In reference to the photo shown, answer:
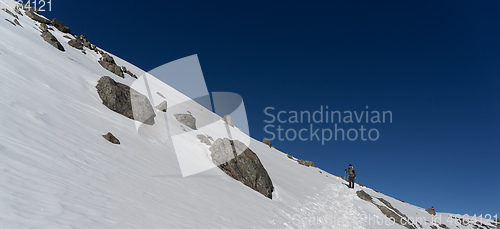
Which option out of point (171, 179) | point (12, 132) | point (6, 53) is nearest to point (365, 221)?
point (171, 179)

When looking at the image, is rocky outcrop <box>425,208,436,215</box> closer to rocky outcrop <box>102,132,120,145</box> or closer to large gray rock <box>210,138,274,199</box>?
large gray rock <box>210,138,274,199</box>

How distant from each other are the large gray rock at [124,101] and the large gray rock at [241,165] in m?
5.17

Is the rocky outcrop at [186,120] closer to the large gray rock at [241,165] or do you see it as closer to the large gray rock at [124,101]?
the large gray rock at [124,101]

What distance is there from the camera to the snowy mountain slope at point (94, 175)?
4592 millimetres

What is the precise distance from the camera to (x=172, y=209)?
6.91m

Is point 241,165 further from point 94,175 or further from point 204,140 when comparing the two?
point 94,175

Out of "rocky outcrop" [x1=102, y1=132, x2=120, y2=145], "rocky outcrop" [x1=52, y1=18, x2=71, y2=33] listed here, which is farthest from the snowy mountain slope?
"rocky outcrop" [x1=52, y1=18, x2=71, y2=33]

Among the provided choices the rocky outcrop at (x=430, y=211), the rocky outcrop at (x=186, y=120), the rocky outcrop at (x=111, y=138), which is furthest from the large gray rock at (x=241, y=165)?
the rocky outcrop at (x=430, y=211)

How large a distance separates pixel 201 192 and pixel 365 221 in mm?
11671

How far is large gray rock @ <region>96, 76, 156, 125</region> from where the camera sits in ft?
49.0

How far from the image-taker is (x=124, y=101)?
15.6 metres

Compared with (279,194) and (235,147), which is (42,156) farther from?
(279,194)

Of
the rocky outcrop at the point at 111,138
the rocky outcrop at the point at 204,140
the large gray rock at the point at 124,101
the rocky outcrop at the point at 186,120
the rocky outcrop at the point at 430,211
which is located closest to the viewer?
the rocky outcrop at the point at 111,138

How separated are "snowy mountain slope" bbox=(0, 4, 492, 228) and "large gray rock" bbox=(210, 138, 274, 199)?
0.59 metres
